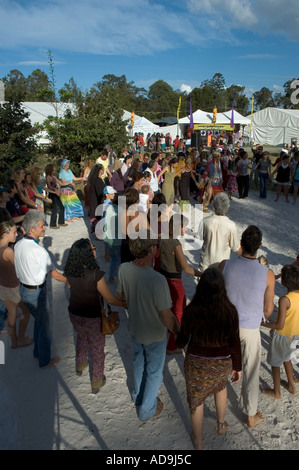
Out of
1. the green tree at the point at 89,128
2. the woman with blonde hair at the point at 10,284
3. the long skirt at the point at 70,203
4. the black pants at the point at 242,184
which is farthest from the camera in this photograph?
the green tree at the point at 89,128

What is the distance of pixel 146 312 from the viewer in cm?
268

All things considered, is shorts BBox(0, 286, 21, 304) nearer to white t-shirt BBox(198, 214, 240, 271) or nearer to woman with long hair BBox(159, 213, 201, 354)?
woman with long hair BBox(159, 213, 201, 354)

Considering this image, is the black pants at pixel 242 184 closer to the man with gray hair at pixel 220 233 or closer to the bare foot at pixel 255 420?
the man with gray hair at pixel 220 233

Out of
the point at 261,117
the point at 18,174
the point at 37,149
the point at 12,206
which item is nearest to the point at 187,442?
the point at 12,206

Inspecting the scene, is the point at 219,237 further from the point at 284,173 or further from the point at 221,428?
the point at 284,173

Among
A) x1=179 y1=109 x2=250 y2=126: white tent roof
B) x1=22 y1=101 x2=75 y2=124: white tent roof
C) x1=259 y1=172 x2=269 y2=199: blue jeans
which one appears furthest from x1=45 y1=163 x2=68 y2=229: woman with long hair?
x1=179 y1=109 x2=250 y2=126: white tent roof

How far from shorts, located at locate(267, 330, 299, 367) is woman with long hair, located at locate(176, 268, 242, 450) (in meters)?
0.87

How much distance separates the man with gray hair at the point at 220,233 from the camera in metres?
3.83

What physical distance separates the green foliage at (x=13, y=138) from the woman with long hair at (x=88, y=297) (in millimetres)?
10284

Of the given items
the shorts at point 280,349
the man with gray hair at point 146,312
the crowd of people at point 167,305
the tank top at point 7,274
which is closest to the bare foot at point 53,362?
the crowd of people at point 167,305

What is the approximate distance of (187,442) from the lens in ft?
9.09

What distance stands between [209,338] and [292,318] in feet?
3.89
